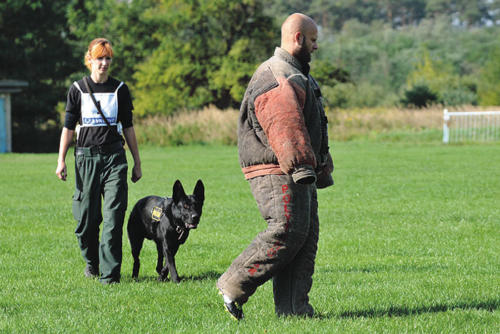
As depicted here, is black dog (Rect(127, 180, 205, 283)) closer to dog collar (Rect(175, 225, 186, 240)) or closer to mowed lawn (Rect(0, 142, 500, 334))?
dog collar (Rect(175, 225, 186, 240))

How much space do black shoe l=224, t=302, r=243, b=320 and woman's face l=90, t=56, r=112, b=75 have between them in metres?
2.57

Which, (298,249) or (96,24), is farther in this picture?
(96,24)

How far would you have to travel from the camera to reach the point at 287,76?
4.58m

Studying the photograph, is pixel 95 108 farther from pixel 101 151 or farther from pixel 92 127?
pixel 101 151

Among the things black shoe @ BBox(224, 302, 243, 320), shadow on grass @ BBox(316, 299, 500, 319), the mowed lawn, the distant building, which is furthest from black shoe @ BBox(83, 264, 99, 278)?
the distant building

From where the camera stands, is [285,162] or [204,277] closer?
[285,162]

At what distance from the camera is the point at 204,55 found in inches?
2099

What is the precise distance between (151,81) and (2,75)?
1358 centimetres

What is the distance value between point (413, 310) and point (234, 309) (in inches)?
54.7

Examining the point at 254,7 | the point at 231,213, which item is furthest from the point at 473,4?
the point at 231,213

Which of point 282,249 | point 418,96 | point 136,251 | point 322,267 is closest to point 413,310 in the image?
point 282,249

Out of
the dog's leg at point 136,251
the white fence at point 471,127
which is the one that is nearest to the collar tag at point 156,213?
the dog's leg at point 136,251

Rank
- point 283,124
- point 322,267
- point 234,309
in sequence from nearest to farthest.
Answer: point 283,124 < point 234,309 < point 322,267

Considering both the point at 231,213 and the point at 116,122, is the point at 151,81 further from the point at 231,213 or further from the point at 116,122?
the point at 116,122
